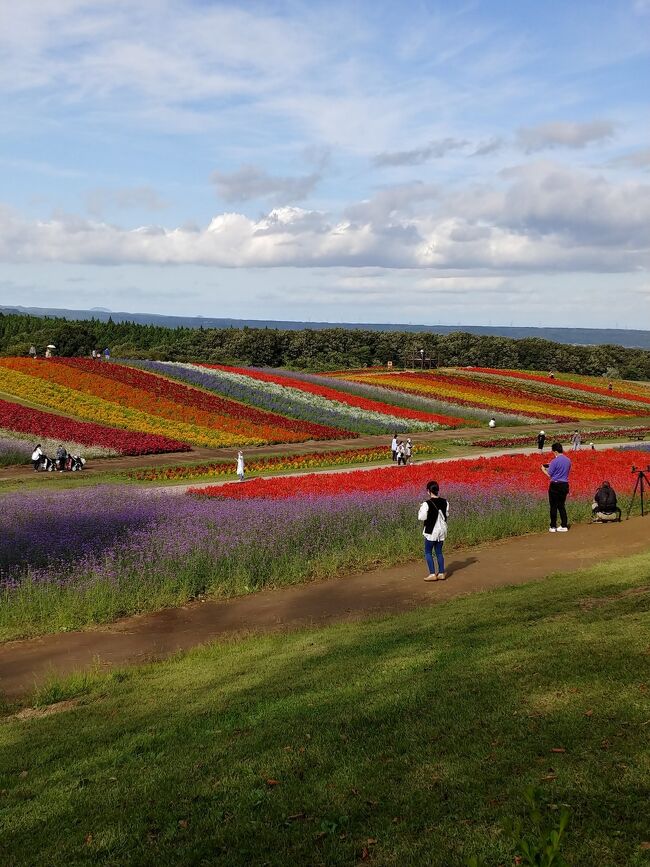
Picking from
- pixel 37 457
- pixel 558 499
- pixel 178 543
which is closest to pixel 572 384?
pixel 37 457

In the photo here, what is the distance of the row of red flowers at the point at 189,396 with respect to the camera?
46.4 meters

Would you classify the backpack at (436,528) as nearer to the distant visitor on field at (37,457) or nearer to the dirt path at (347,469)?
the dirt path at (347,469)

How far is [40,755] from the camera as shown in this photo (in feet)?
24.2

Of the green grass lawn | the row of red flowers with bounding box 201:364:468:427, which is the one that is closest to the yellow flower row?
the row of red flowers with bounding box 201:364:468:427

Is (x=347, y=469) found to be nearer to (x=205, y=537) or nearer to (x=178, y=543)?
(x=205, y=537)

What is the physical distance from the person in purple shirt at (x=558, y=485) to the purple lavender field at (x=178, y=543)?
0.88 m

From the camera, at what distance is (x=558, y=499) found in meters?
18.5

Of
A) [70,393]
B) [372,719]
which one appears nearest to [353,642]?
[372,719]

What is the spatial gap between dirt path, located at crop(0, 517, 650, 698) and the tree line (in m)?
76.7

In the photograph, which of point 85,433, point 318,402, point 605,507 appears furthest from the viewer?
point 318,402

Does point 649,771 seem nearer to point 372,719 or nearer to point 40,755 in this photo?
point 372,719

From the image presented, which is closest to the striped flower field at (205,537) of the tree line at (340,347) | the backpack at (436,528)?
the backpack at (436,528)

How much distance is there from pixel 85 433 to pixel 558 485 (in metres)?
26.9

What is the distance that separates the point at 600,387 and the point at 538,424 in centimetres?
2915
